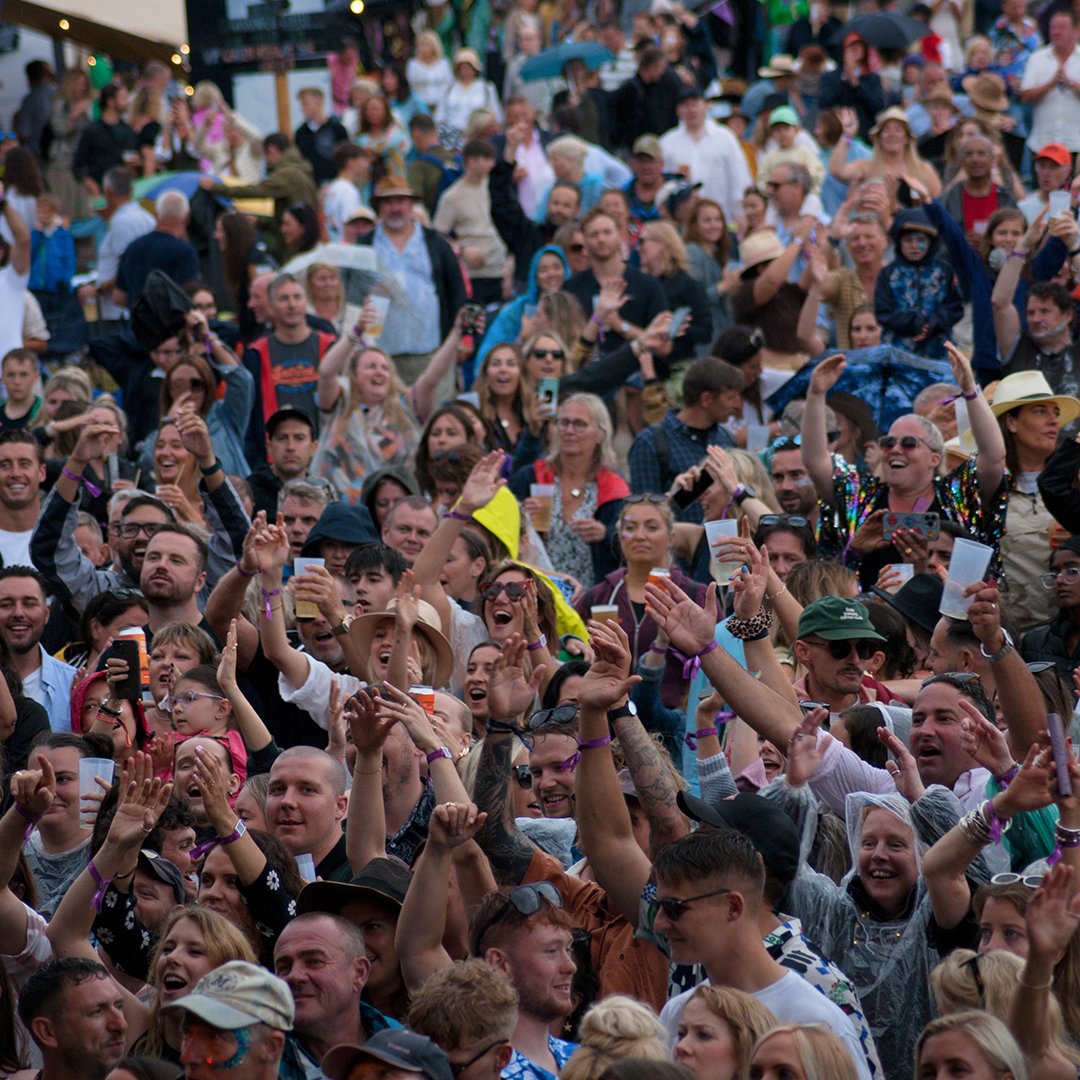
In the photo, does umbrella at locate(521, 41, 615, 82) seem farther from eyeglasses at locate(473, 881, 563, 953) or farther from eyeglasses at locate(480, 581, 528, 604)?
eyeglasses at locate(473, 881, 563, 953)

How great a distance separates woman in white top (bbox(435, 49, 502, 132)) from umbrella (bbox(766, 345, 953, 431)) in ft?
28.5

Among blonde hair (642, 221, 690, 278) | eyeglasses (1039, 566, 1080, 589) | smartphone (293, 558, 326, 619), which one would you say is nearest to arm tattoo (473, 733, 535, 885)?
smartphone (293, 558, 326, 619)

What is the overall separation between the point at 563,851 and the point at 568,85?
13.2 meters

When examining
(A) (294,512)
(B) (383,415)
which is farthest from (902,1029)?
(B) (383,415)

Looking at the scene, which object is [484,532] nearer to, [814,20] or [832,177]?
[832,177]

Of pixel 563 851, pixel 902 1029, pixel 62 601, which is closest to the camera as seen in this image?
pixel 902 1029

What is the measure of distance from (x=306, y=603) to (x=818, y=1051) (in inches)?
168

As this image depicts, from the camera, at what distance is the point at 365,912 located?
577 cm

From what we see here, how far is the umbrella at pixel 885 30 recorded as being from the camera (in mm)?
17516

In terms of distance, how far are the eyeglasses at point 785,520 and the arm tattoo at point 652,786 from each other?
278 cm

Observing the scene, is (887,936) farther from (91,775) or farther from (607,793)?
(91,775)

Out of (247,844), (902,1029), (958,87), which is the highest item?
(958,87)

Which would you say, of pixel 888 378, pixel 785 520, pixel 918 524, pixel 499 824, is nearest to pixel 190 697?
pixel 499 824

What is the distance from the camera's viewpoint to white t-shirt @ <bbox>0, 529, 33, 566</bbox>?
32.4ft
